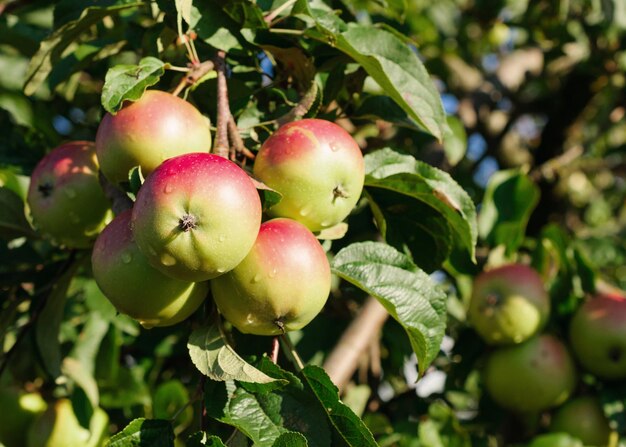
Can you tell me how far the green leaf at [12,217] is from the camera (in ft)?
3.76

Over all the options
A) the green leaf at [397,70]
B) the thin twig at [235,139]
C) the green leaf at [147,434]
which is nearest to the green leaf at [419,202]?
the green leaf at [397,70]

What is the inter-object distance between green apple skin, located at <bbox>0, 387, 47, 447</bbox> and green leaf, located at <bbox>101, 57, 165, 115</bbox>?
2.80ft

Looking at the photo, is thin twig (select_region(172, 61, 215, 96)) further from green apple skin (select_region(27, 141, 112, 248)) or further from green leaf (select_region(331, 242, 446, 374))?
green leaf (select_region(331, 242, 446, 374))

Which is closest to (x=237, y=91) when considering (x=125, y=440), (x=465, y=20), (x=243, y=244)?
(x=243, y=244)

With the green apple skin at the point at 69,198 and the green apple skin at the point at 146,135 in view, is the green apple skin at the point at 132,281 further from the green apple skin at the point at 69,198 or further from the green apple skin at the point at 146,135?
the green apple skin at the point at 69,198

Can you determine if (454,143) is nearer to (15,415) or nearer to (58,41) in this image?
(58,41)

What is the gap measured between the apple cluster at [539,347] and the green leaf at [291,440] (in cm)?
88

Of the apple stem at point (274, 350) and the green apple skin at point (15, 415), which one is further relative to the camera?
the green apple skin at point (15, 415)

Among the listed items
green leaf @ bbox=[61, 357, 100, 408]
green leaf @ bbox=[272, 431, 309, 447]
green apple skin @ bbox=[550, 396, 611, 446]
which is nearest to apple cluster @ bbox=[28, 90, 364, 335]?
green leaf @ bbox=[272, 431, 309, 447]

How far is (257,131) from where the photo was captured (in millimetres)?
1002

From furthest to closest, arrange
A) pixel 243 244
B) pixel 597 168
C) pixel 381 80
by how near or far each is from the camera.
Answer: pixel 597 168, pixel 381 80, pixel 243 244

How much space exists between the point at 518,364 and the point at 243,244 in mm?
1034

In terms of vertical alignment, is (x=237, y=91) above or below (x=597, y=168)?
above

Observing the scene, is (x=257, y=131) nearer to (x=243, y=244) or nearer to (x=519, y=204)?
(x=243, y=244)
